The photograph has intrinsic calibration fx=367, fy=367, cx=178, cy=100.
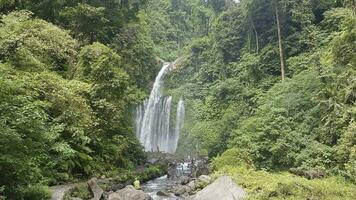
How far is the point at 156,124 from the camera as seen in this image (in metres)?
37.3

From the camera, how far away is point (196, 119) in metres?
35.8

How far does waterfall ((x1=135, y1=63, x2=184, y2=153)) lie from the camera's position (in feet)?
120

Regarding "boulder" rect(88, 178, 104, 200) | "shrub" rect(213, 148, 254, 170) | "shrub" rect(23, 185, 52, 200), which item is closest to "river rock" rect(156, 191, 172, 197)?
"shrub" rect(213, 148, 254, 170)

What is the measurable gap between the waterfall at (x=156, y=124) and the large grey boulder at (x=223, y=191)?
74.5 ft

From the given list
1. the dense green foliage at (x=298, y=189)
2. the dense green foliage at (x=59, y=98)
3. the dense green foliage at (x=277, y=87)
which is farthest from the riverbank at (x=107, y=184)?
the dense green foliage at (x=298, y=189)

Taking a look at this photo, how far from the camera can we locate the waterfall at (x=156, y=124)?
3672cm

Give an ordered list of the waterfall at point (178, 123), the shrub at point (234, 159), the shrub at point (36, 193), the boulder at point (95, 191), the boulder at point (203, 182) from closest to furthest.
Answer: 1. the shrub at point (36, 193)
2. the boulder at point (95, 191)
3. the boulder at point (203, 182)
4. the shrub at point (234, 159)
5. the waterfall at point (178, 123)

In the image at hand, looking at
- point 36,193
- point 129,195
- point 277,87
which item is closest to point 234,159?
A: point 129,195

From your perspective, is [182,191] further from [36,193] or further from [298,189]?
[36,193]

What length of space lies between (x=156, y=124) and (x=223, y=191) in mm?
25153

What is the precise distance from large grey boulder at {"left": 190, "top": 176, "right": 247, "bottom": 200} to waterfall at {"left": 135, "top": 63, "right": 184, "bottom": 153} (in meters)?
22.7

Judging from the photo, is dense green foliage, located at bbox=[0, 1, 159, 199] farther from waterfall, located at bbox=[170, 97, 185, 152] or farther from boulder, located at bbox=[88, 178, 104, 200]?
waterfall, located at bbox=[170, 97, 185, 152]

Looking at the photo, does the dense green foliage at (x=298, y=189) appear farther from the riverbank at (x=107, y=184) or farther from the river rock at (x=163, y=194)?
the riverbank at (x=107, y=184)

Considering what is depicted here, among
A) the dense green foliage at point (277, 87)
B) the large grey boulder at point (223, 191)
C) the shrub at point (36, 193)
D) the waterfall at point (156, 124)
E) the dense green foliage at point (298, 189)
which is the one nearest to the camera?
the shrub at point (36, 193)
